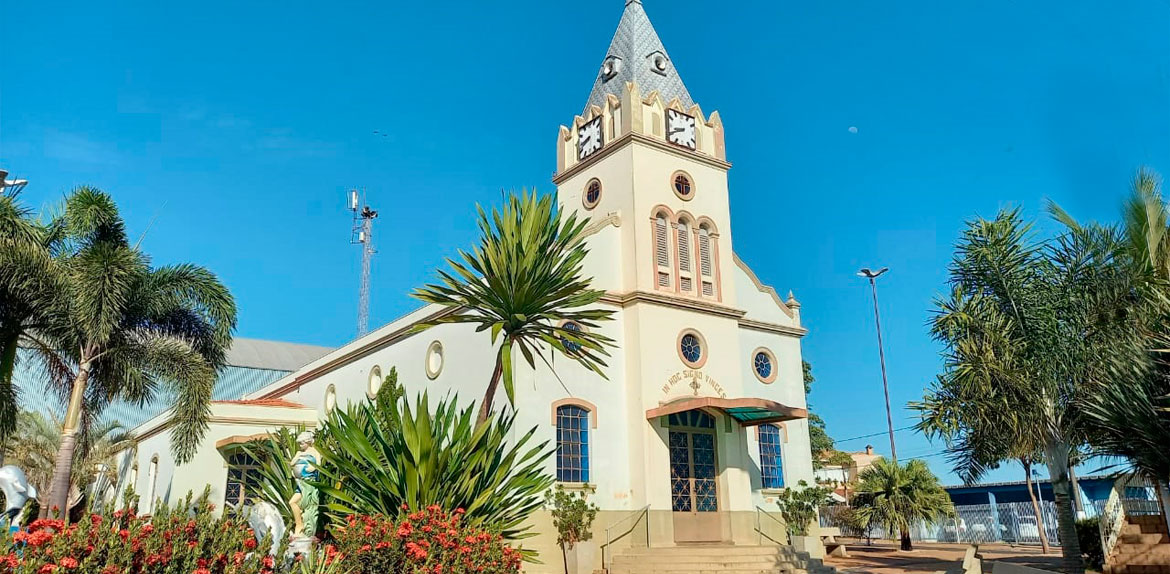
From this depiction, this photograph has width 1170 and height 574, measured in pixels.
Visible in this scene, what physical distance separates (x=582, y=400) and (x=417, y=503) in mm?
8586

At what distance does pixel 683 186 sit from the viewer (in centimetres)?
2369

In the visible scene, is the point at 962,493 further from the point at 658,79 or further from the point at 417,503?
the point at 417,503

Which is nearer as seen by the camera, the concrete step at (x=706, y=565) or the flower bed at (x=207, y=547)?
the flower bed at (x=207, y=547)

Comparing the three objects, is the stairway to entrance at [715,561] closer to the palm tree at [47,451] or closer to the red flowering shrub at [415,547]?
the red flowering shrub at [415,547]

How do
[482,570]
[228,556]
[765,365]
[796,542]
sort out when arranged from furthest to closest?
[765,365] < [796,542] < [482,570] < [228,556]

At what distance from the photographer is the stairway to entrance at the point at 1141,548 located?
17.0 metres

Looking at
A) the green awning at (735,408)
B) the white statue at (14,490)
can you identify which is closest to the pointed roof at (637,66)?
the green awning at (735,408)

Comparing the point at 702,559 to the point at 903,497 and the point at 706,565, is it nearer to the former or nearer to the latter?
the point at 706,565

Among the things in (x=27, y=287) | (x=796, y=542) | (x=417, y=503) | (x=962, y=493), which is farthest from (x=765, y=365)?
(x=962, y=493)

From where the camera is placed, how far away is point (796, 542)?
19.8 meters

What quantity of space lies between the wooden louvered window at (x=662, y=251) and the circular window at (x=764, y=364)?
4.04 metres

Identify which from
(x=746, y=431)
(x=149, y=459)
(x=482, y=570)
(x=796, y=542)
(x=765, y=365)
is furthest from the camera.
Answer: (x=149, y=459)

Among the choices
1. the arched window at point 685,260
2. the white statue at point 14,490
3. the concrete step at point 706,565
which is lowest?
the concrete step at point 706,565

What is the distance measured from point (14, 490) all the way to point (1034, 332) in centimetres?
1615
